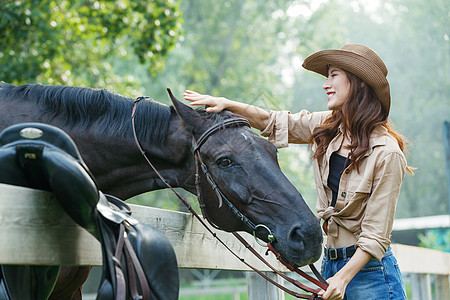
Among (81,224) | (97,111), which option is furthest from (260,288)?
(81,224)

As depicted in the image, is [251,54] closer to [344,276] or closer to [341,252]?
[341,252]

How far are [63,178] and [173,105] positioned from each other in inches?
55.7

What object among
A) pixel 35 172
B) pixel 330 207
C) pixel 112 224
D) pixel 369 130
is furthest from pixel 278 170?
pixel 35 172

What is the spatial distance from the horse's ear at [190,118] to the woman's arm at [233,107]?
8 cm

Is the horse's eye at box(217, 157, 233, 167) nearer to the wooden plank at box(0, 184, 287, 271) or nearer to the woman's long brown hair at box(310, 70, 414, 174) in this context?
the woman's long brown hair at box(310, 70, 414, 174)

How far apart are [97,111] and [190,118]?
0.52 metres

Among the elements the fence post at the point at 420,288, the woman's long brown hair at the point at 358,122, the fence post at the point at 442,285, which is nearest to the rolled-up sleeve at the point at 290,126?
the woman's long brown hair at the point at 358,122

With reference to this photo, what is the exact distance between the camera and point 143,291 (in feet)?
6.28

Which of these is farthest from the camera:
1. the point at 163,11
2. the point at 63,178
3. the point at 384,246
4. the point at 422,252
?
the point at 163,11

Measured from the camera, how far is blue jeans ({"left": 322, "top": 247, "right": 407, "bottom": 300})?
300 cm

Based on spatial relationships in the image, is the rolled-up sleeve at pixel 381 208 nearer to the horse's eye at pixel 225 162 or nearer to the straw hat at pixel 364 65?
the straw hat at pixel 364 65

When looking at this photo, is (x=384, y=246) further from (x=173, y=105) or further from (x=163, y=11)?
(x=163, y=11)

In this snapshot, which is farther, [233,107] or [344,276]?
[233,107]

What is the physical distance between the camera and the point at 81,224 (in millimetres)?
1992
